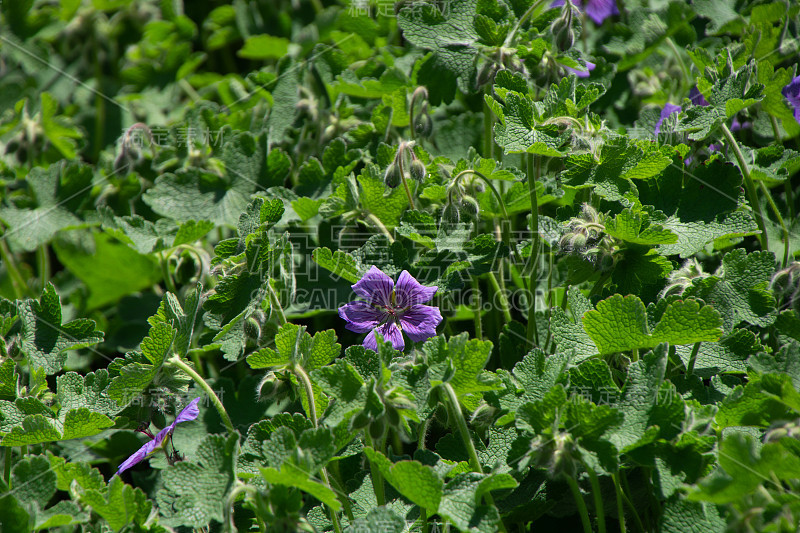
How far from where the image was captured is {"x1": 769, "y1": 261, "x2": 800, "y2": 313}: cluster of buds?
1.85 meters

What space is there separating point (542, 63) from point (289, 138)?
1.11m

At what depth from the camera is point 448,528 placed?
1601 millimetres

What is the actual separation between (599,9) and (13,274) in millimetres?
2669

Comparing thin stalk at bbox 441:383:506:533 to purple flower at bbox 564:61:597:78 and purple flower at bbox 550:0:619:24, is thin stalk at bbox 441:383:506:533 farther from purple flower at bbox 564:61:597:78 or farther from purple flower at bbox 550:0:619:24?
purple flower at bbox 550:0:619:24

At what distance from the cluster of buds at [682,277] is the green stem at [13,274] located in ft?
8.06

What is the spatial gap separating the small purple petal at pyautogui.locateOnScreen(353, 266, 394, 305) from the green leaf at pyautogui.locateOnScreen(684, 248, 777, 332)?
2.60 ft

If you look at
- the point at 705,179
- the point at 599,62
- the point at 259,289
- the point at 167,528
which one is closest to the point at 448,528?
the point at 167,528

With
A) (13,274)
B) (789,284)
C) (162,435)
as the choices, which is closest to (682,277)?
(789,284)

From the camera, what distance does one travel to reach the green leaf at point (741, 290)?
179cm

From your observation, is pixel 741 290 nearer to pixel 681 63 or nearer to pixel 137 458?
pixel 681 63

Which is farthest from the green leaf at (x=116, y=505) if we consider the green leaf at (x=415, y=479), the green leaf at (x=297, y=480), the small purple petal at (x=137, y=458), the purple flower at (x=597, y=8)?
the purple flower at (x=597, y=8)

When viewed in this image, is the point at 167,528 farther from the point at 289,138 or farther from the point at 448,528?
the point at 289,138

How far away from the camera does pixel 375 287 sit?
195cm

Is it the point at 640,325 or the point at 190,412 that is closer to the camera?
the point at 640,325
